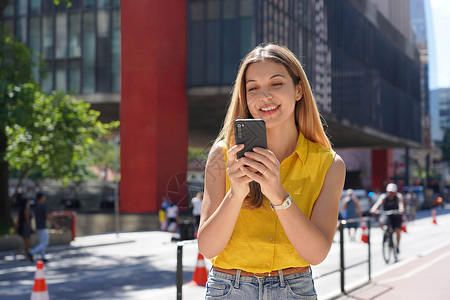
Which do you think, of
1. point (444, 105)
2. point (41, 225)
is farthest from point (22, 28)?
point (444, 105)

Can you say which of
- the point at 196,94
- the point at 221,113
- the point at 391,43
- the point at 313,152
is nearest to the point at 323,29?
the point at 221,113

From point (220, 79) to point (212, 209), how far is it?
30326mm

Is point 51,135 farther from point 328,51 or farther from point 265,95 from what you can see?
point 328,51

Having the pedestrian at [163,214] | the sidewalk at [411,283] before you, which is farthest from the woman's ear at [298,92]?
the pedestrian at [163,214]

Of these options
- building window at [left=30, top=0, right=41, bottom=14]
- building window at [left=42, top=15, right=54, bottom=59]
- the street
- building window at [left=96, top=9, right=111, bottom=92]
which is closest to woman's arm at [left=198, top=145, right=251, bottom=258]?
the street

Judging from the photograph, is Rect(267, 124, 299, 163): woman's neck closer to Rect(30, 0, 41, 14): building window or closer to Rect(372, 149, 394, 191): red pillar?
Rect(30, 0, 41, 14): building window

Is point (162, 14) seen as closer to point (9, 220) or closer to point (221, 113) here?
point (221, 113)

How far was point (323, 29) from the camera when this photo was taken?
132 ft

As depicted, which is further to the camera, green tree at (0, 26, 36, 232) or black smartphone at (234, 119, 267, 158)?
green tree at (0, 26, 36, 232)

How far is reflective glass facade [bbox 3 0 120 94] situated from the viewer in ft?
110

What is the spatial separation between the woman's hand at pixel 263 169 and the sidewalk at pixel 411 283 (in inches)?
284

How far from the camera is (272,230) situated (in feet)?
→ 7.07

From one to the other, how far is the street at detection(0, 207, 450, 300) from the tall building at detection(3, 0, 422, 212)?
8484 millimetres

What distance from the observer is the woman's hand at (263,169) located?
1878 mm
